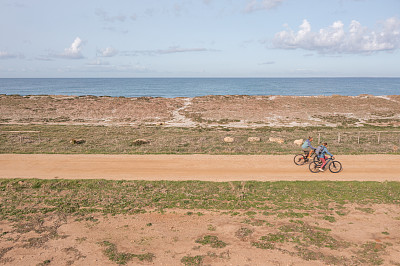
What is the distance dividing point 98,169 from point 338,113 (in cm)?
6416

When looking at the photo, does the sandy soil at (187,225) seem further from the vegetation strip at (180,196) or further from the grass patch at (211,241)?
the vegetation strip at (180,196)

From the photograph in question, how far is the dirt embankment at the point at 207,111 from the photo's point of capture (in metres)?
58.3

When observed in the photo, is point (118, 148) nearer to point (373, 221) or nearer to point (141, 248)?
point (141, 248)

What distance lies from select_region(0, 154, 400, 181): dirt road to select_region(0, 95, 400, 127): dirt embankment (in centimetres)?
2917

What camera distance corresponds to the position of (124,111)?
7019 centimetres

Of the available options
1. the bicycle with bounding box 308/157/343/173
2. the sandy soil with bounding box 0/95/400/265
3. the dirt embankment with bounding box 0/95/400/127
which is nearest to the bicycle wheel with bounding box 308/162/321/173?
the bicycle with bounding box 308/157/343/173

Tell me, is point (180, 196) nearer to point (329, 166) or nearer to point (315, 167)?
point (315, 167)

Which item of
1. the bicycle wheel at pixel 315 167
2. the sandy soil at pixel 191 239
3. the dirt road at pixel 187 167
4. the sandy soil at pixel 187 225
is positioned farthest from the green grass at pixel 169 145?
the sandy soil at pixel 191 239

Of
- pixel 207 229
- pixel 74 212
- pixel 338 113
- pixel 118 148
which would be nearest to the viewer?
pixel 207 229

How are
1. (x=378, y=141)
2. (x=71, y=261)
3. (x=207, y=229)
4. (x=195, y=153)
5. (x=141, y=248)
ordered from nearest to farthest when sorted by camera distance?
(x=71, y=261) → (x=141, y=248) → (x=207, y=229) → (x=195, y=153) → (x=378, y=141)

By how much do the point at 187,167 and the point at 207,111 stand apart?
1935 inches

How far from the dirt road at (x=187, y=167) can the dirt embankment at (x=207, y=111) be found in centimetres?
2917

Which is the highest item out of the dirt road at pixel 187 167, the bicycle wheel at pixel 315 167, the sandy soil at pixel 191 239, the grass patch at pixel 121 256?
the bicycle wheel at pixel 315 167

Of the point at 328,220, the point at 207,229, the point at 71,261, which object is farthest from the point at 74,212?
the point at 328,220
